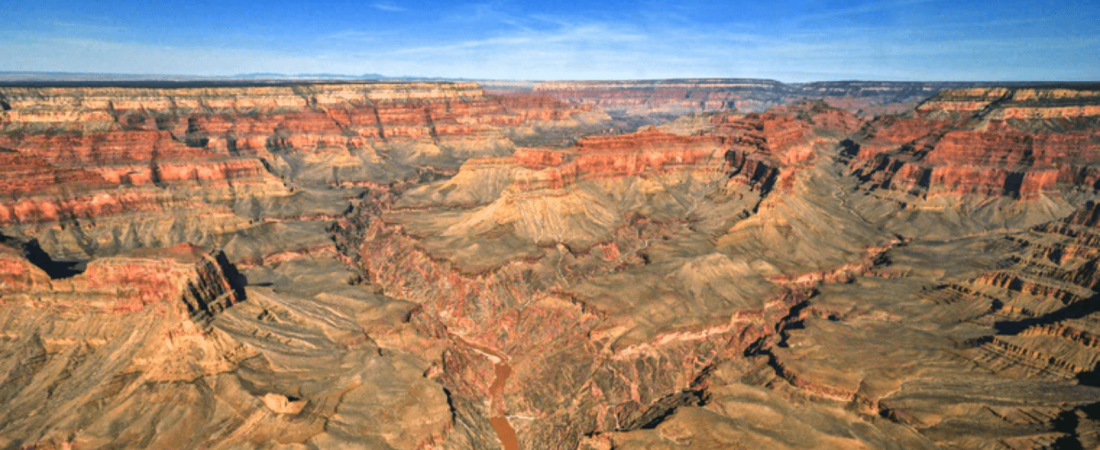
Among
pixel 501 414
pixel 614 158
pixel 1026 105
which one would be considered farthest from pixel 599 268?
pixel 1026 105

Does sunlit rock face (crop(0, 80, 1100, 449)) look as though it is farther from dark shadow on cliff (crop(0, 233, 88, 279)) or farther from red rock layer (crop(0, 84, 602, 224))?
red rock layer (crop(0, 84, 602, 224))

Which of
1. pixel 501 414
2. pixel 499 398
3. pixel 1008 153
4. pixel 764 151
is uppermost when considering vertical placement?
pixel 1008 153

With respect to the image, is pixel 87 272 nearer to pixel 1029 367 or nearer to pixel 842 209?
pixel 1029 367

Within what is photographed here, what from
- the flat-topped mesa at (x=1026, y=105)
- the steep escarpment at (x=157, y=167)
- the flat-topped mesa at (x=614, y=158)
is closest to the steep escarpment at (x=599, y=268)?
the flat-topped mesa at (x=614, y=158)

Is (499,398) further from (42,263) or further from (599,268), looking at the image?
(42,263)

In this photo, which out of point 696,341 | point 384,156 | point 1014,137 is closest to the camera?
point 696,341

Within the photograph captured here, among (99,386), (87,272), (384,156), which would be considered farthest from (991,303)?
(384,156)

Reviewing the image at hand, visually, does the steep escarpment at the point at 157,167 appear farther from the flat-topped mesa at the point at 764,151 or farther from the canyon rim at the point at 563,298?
the flat-topped mesa at the point at 764,151
